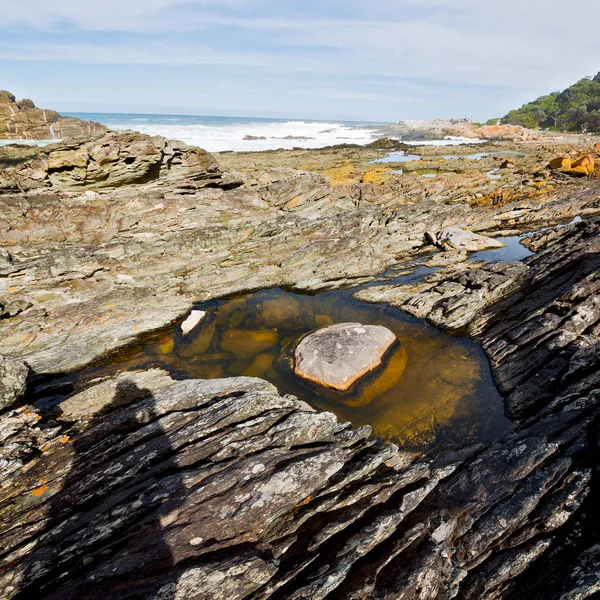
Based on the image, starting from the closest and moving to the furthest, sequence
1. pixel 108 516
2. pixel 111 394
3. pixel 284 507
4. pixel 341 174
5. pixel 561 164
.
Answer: pixel 108 516, pixel 284 507, pixel 111 394, pixel 561 164, pixel 341 174

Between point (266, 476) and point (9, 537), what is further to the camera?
point (266, 476)

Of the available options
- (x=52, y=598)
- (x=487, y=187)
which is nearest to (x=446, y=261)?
(x=487, y=187)

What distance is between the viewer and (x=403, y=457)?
40.8 feet

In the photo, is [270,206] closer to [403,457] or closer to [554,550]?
[403,457]

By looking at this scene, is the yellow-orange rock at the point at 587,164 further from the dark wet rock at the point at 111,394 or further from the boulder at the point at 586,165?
the dark wet rock at the point at 111,394

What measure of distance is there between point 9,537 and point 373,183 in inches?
1891

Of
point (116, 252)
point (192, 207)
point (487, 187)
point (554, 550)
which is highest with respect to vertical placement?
point (487, 187)

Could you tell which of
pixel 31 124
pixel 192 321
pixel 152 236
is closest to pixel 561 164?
pixel 152 236

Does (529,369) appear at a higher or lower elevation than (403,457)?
higher

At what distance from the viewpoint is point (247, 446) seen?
34.6 feet

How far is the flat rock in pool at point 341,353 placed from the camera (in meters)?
16.2

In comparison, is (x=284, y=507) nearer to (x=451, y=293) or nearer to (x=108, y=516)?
(x=108, y=516)

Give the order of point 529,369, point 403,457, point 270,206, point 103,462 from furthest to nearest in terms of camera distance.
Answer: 1. point 270,206
2. point 529,369
3. point 403,457
4. point 103,462

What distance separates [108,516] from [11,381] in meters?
9.92
